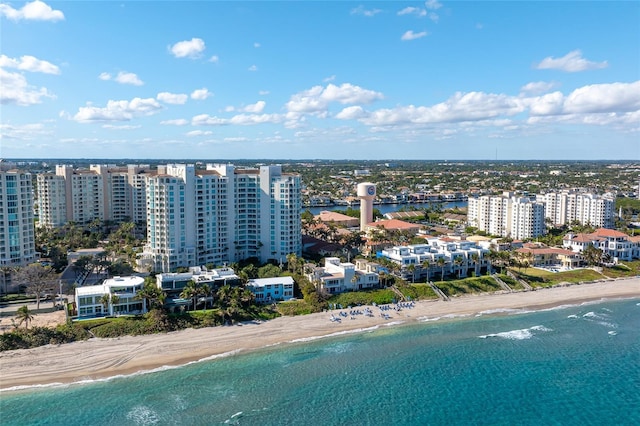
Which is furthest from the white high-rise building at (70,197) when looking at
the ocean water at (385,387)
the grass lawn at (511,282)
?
the grass lawn at (511,282)

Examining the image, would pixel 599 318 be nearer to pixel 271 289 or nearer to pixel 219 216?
pixel 271 289

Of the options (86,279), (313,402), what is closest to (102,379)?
(313,402)

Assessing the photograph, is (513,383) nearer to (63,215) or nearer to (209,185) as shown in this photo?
(209,185)

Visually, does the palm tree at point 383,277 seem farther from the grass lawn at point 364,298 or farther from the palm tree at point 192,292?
the palm tree at point 192,292

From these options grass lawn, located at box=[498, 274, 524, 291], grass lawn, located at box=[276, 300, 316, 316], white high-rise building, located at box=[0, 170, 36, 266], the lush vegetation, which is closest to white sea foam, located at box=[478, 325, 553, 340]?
grass lawn, located at box=[498, 274, 524, 291]

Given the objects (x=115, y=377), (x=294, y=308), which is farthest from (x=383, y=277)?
(x=115, y=377)
